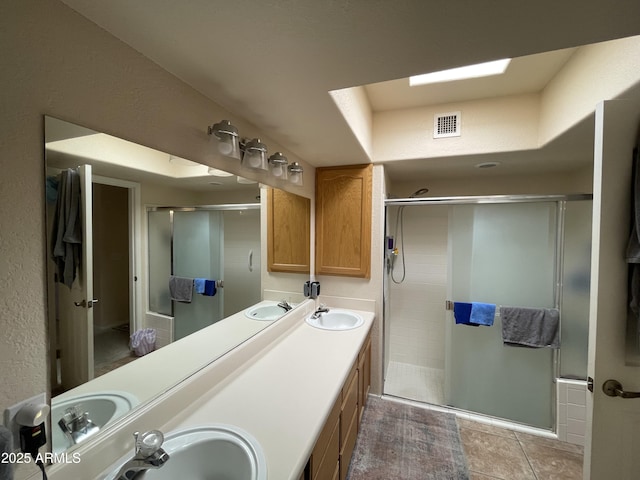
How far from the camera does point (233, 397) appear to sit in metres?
1.12

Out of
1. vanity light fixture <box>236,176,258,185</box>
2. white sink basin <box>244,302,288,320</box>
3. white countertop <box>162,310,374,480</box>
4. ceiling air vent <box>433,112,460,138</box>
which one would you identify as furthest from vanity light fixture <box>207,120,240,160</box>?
ceiling air vent <box>433,112,460,138</box>

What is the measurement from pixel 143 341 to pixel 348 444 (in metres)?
1.35

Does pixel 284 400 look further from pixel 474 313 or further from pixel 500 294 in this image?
pixel 500 294

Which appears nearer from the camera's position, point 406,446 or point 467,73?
point 467,73

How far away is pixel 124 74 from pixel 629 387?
7.32 feet

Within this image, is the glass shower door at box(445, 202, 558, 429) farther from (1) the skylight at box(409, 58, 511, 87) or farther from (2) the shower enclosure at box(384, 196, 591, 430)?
(1) the skylight at box(409, 58, 511, 87)

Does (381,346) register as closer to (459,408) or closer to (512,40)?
(459,408)

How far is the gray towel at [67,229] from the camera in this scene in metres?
0.68

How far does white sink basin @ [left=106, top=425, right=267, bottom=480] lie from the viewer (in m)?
0.82

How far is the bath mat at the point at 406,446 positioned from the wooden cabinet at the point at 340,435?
0.13m

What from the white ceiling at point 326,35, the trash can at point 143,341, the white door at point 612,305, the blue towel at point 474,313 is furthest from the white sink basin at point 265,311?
the white door at point 612,305

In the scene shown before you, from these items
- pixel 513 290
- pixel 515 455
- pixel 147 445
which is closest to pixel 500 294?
pixel 513 290

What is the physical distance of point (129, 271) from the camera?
1.00 m

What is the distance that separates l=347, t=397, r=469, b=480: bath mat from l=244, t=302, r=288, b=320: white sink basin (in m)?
1.09
